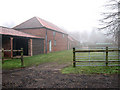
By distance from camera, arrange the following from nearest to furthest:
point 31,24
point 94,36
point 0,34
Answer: point 0,34, point 31,24, point 94,36

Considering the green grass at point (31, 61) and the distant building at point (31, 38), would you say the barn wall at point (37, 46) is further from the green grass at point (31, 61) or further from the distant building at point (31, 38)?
the green grass at point (31, 61)

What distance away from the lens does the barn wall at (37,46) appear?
1608 cm

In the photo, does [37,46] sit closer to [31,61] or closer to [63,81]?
[31,61]

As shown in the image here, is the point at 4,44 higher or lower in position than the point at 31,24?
lower

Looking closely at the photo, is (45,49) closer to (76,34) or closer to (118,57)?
(118,57)

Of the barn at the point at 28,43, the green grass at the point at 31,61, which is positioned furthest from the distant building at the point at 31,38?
the green grass at the point at 31,61

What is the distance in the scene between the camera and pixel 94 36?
65.8m

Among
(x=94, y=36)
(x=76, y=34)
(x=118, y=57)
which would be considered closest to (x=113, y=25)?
(x=118, y=57)

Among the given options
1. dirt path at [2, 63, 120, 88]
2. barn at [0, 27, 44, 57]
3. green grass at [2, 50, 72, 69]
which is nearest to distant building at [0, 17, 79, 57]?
barn at [0, 27, 44, 57]

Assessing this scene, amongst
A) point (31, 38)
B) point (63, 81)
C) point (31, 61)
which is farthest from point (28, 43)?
point (63, 81)

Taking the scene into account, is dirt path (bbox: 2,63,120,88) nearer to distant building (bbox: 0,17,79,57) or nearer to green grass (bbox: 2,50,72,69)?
green grass (bbox: 2,50,72,69)

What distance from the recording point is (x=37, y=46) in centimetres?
1700

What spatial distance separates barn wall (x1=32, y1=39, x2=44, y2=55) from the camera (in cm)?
1608

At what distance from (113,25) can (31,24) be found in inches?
620
